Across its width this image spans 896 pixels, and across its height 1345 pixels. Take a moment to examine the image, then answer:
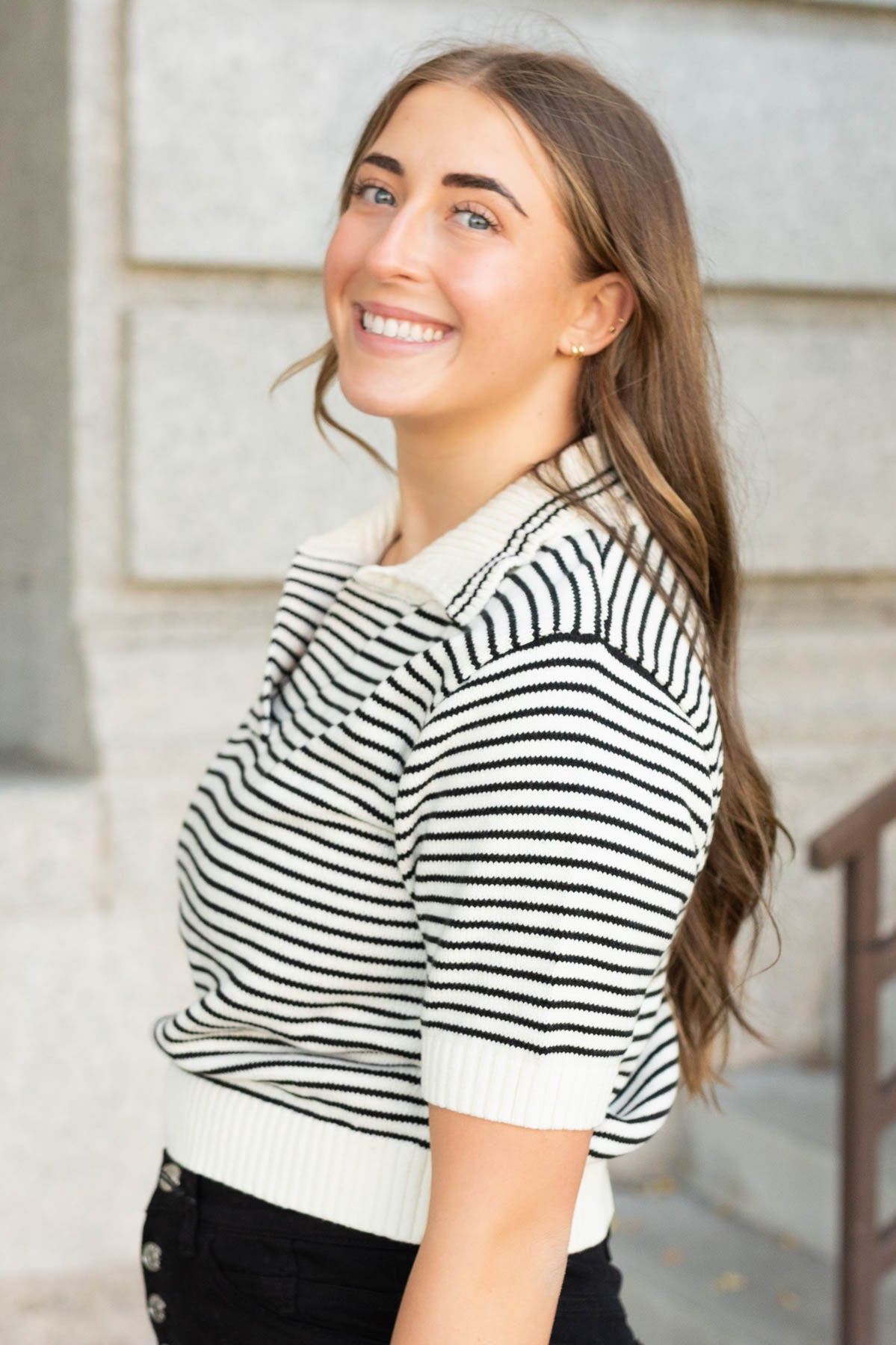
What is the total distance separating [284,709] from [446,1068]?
46 cm

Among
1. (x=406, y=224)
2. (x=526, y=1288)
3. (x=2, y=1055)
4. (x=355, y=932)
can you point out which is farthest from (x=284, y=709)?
(x=2, y=1055)

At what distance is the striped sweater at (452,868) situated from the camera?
1065 millimetres

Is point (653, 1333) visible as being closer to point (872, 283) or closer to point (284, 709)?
point (284, 709)

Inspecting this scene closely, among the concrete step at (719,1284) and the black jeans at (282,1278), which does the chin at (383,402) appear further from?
the concrete step at (719,1284)

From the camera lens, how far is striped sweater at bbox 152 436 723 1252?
1.07 metres

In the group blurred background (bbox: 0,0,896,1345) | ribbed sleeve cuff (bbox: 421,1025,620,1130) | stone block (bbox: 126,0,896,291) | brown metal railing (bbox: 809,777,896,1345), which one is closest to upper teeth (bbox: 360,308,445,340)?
ribbed sleeve cuff (bbox: 421,1025,620,1130)

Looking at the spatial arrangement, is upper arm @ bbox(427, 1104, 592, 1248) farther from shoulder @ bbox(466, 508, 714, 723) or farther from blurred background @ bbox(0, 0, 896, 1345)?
blurred background @ bbox(0, 0, 896, 1345)

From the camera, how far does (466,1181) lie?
107cm

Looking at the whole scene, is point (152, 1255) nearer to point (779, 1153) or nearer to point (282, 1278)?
point (282, 1278)

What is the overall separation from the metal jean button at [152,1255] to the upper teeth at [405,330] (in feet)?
2.78

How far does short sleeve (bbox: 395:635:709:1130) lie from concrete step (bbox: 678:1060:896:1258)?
209 centimetres

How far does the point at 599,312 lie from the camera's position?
4.63 feet

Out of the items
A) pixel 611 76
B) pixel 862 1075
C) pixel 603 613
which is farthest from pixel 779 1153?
pixel 603 613

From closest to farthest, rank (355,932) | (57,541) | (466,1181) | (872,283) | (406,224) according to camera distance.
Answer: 1. (466,1181)
2. (355,932)
3. (406,224)
4. (57,541)
5. (872,283)
